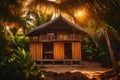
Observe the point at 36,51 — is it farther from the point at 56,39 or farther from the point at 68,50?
the point at 68,50

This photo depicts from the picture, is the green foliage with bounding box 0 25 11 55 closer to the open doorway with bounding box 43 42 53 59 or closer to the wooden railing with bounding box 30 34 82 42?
the wooden railing with bounding box 30 34 82 42

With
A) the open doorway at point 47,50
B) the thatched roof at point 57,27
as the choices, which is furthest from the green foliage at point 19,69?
the open doorway at point 47,50

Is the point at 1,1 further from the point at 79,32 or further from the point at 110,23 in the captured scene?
the point at 79,32

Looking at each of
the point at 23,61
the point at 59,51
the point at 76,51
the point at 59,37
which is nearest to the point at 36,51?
the point at 59,51

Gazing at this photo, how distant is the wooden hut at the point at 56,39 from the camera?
2439 cm

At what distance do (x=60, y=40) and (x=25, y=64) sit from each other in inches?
445

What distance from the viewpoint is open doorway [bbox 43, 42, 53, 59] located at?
25.3 metres

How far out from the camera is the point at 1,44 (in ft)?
52.5

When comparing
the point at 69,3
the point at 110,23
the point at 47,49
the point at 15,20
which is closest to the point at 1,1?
the point at 15,20

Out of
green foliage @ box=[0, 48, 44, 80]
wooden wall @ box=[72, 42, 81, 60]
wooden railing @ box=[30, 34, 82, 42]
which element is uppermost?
wooden railing @ box=[30, 34, 82, 42]

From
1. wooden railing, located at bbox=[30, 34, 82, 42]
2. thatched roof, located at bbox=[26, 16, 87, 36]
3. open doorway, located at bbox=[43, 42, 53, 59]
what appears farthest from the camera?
open doorway, located at bbox=[43, 42, 53, 59]

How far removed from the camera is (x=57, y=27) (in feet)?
79.5

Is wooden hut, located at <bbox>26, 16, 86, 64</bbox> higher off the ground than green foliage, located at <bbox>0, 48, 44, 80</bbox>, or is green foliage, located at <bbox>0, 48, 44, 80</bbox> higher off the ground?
A: wooden hut, located at <bbox>26, 16, 86, 64</bbox>

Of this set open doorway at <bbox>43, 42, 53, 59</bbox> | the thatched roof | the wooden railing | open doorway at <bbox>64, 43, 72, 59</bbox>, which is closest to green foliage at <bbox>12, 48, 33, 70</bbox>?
the thatched roof
